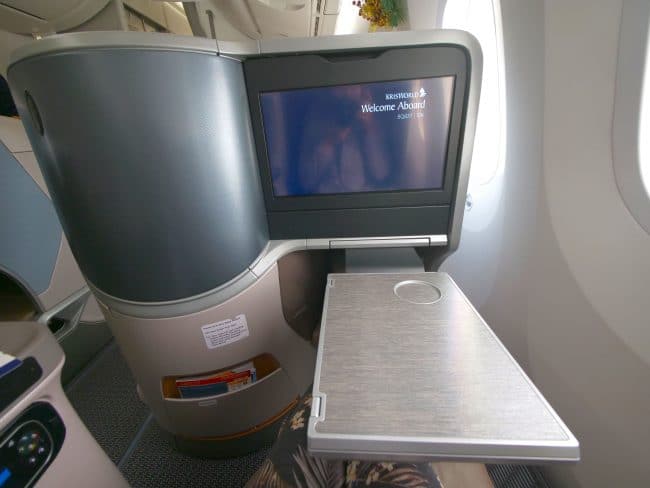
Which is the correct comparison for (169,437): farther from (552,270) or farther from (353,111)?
(552,270)

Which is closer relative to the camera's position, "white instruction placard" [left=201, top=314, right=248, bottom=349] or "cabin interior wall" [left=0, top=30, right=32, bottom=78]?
"white instruction placard" [left=201, top=314, right=248, bottom=349]

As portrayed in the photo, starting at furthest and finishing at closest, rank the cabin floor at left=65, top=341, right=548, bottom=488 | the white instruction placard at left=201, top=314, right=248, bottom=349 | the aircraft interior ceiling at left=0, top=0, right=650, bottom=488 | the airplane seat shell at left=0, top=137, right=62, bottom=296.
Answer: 1. the airplane seat shell at left=0, top=137, right=62, bottom=296
2. the cabin floor at left=65, top=341, right=548, bottom=488
3. the white instruction placard at left=201, top=314, right=248, bottom=349
4. the aircraft interior ceiling at left=0, top=0, right=650, bottom=488

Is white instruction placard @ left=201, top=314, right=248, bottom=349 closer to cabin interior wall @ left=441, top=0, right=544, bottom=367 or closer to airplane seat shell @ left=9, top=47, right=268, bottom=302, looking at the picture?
airplane seat shell @ left=9, top=47, right=268, bottom=302

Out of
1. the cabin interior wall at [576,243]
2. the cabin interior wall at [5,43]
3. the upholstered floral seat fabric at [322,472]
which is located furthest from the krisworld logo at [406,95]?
the cabin interior wall at [5,43]

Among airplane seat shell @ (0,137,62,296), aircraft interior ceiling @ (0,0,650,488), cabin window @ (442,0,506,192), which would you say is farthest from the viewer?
airplane seat shell @ (0,137,62,296)

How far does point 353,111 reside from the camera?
2.27 ft

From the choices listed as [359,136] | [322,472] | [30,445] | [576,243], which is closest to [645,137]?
[576,243]

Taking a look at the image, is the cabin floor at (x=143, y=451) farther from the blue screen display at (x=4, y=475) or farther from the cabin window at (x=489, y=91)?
the cabin window at (x=489, y=91)

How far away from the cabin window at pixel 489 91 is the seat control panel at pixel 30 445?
1.23m

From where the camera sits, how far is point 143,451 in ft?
3.80

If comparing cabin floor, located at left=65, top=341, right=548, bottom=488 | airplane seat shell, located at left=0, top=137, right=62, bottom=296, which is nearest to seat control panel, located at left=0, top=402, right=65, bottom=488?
cabin floor, located at left=65, top=341, right=548, bottom=488

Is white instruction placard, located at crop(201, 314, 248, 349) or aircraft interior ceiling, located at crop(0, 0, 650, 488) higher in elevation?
aircraft interior ceiling, located at crop(0, 0, 650, 488)

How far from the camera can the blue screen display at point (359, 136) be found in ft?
2.22

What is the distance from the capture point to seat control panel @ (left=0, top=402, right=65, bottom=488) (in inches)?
14.2
